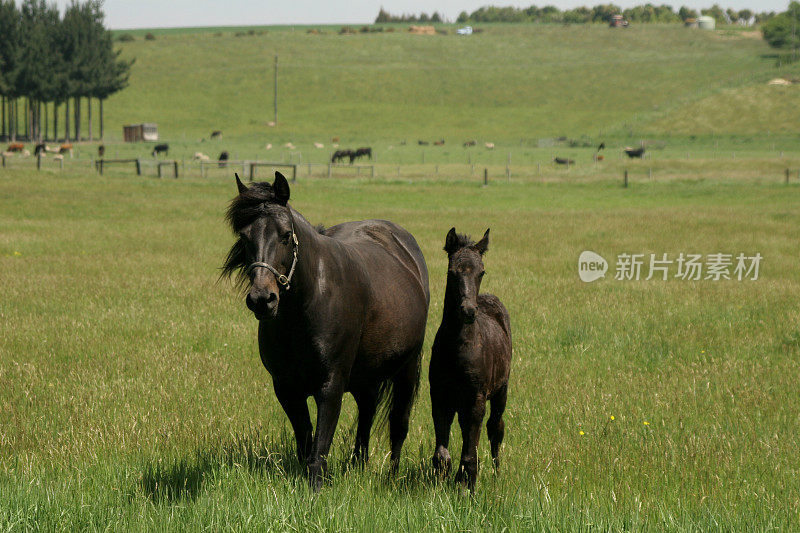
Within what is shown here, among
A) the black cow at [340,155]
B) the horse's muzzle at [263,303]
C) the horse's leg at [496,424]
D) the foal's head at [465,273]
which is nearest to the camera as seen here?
the horse's muzzle at [263,303]

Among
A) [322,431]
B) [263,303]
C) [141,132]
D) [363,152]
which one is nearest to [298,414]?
[322,431]

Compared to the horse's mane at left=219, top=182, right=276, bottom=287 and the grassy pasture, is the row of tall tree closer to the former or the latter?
the grassy pasture

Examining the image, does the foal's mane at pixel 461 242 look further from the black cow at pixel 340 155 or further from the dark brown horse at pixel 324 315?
the black cow at pixel 340 155

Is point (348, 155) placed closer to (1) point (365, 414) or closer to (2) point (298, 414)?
(1) point (365, 414)

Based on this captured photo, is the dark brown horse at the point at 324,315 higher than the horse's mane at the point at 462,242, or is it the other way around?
the horse's mane at the point at 462,242

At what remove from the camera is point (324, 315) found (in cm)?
495

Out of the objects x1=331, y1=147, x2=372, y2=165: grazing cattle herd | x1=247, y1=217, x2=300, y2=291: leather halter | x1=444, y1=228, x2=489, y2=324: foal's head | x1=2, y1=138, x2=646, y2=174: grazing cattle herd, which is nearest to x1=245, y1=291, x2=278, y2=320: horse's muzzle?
x1=247, y1=217, x2=300, y2=291: leather halter

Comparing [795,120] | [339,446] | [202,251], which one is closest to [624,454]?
[339,446]

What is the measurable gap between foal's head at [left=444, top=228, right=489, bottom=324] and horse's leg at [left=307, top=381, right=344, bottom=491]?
988 millimetres

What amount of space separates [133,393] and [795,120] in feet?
332

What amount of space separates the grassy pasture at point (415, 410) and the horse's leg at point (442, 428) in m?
0.14

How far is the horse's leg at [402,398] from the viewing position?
609 cm

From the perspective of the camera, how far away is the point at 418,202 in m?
34.7

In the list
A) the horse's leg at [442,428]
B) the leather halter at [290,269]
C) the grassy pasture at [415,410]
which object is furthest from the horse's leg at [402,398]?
the leather halter at [290,269]
